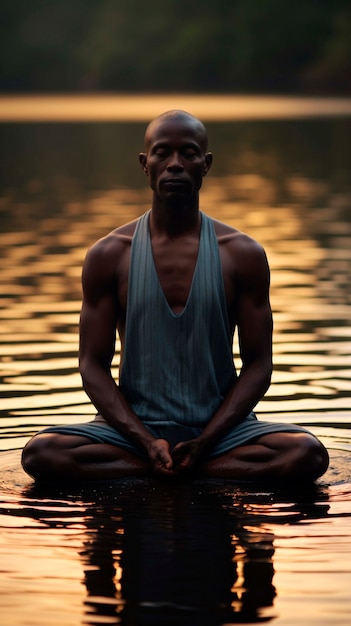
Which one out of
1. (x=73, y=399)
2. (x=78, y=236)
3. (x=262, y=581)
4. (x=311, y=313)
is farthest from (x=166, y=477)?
(x=78, y=236)

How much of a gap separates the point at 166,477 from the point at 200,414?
29 centimetres

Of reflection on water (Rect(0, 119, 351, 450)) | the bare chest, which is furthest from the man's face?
reflection on water (Rect(0, 119, 351, 450))

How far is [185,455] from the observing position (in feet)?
23.1

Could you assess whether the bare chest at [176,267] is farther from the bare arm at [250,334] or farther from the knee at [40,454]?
the knee at [40,454]

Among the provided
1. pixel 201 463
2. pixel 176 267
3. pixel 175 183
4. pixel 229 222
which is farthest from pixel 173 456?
pixel 229 222

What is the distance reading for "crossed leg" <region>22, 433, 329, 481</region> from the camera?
710 centimetres

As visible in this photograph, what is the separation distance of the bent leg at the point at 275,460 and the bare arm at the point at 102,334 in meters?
0.33

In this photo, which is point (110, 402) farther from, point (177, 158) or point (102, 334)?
point (177, 158)

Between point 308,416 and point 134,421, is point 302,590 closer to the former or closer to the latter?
point 134,421

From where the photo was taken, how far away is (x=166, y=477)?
7125 millimetres

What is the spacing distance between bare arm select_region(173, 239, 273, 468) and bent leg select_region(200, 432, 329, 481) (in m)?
0.10

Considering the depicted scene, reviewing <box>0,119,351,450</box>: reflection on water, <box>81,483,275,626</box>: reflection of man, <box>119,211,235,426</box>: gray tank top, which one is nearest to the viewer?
<box>81,483,275,626</box>: reflection of man

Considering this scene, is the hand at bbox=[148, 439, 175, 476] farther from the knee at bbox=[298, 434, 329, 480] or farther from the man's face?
the man's face

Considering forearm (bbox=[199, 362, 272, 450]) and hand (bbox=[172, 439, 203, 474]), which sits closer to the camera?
hand (bbox=[172, 439, 203, 474])
